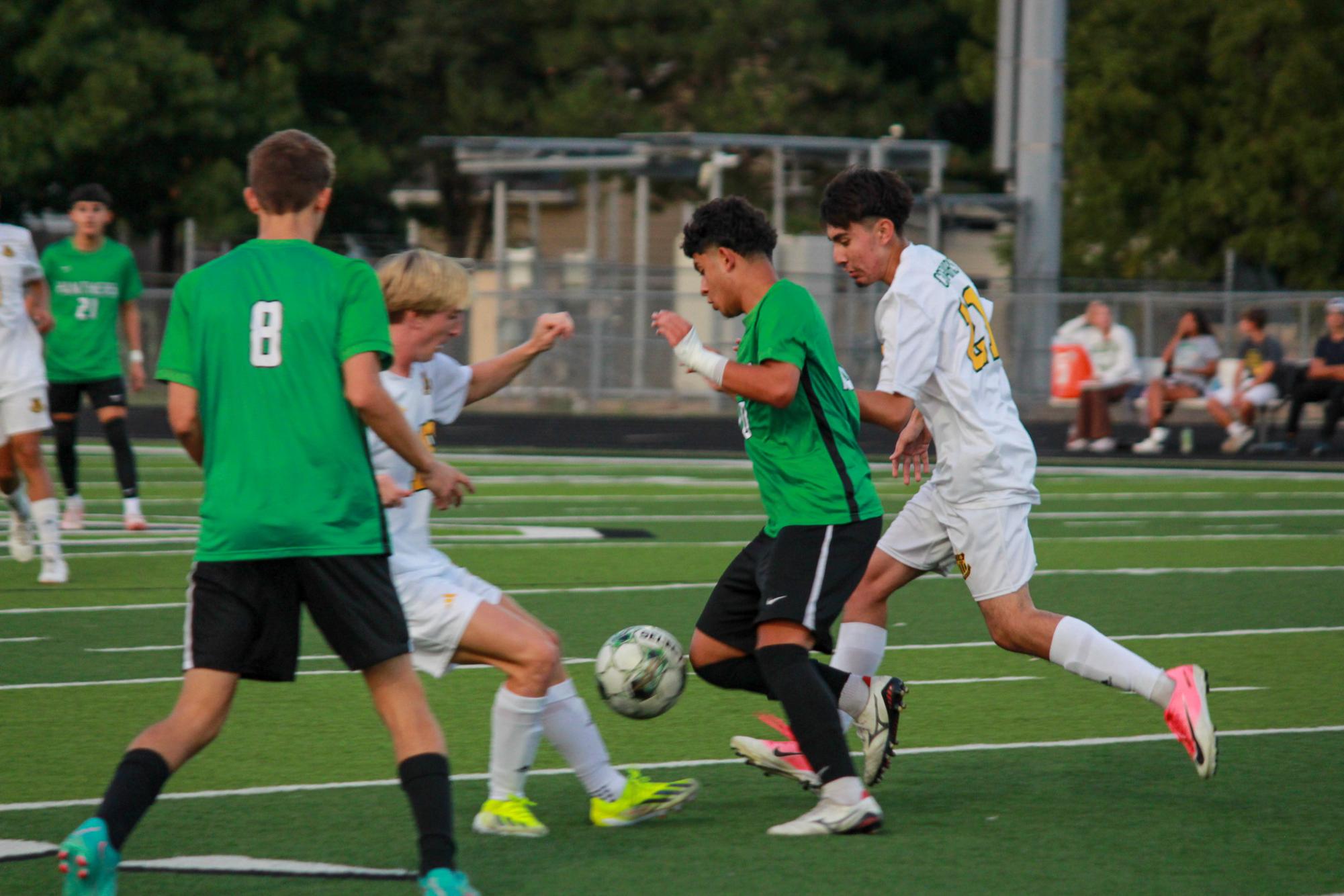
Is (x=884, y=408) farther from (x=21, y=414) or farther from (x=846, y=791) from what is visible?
(x=21, y=414)

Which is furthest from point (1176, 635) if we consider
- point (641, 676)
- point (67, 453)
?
point (67, 453)

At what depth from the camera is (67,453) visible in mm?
12562

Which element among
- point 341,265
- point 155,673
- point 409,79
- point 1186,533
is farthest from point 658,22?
point 341,265

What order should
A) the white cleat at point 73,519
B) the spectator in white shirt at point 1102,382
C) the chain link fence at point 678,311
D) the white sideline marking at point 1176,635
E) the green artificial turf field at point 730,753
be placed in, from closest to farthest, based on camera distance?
the green artificial turf field at point 730,753 → the white sideline marking at point 1176,635 → the white cleat at point 73,519 → the spectator in white shirt at point 1102,382 → the chain link fence at point 678,311

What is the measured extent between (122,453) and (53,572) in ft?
6.38

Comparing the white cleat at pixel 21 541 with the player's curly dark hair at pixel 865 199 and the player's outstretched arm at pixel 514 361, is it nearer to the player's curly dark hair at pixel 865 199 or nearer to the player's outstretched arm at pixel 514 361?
the player's outstretched arm at pixel 514 361

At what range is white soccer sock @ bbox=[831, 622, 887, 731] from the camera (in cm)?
623

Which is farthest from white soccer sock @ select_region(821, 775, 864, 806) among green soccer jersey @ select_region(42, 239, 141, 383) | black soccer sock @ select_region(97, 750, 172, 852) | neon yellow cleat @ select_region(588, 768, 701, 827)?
green soccer jersey @ select_region(42, 239, 141, 383)

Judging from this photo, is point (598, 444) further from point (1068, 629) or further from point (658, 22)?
point (658, 22)

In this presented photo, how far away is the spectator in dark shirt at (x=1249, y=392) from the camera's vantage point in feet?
68.2

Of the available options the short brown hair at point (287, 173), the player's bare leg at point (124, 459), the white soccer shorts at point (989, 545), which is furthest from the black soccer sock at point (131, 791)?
the player's bare leg at point (124, 459)

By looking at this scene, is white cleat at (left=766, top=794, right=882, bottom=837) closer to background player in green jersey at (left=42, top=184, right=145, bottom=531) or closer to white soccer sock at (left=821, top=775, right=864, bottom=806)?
white soccer sock at (left=821, top=775, right=864, bottom=806)

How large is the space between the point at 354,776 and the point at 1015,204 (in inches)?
957

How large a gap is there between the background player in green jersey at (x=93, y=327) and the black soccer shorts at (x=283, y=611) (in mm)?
7725
